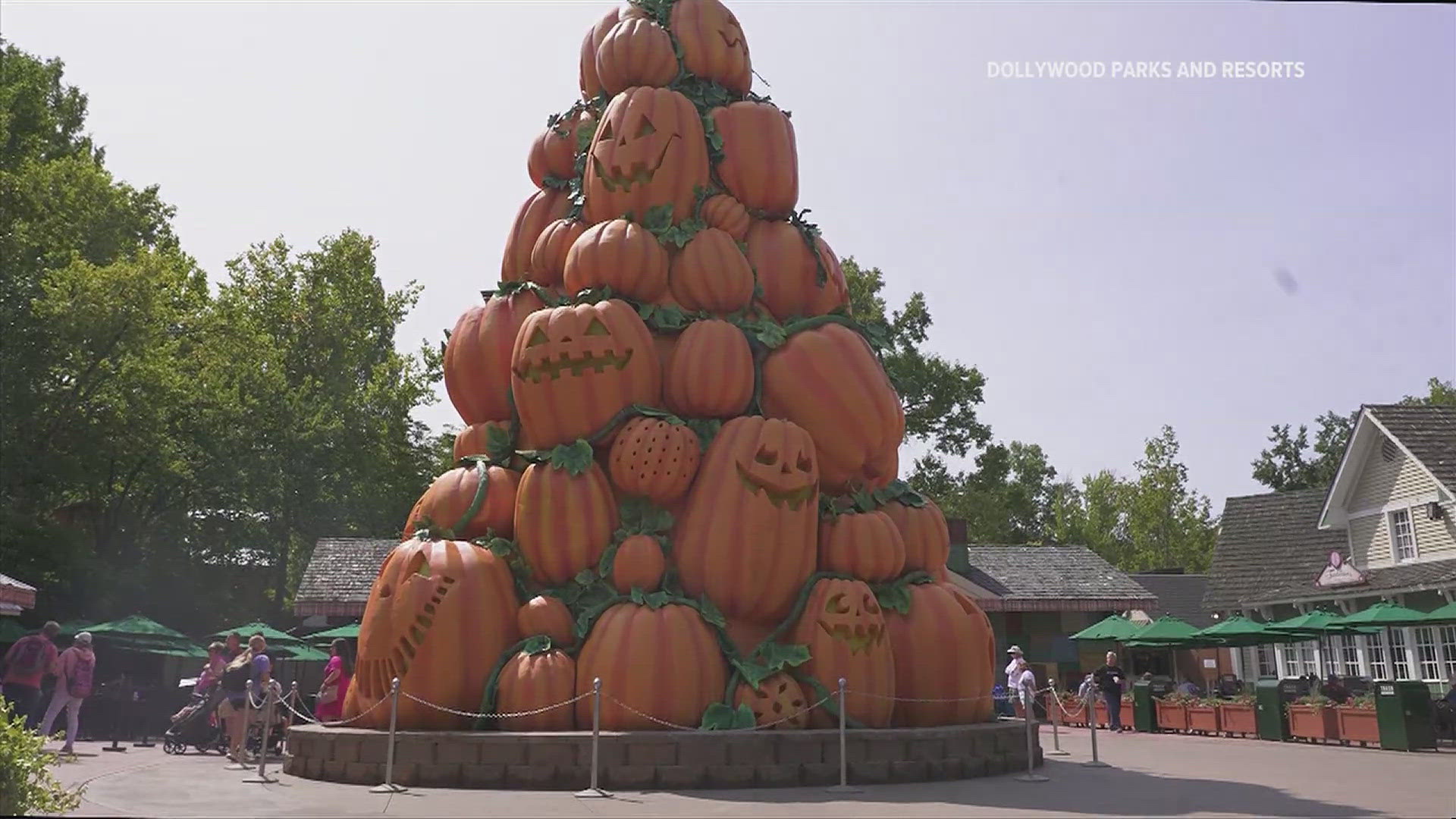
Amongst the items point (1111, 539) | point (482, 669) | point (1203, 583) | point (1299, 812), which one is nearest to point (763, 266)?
point (482, 669)

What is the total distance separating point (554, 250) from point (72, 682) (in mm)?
8761

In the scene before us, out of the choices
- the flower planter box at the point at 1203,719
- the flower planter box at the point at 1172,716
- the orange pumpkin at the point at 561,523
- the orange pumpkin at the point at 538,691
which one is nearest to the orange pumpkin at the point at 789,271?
the orange pumpkin at the point at 561,523

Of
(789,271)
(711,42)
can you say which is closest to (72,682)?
(789,271)

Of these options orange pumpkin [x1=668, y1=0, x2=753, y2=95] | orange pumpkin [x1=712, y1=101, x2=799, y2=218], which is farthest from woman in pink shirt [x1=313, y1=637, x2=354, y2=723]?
orange pumpkin [x1=668, y1=0, x2=753, y2=95]

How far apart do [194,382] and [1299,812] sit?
3482cm

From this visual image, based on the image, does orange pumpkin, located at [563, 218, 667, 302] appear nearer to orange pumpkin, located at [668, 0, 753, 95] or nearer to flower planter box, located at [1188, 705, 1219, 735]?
orange pumpkin, located at [668, 0, 753, 95]

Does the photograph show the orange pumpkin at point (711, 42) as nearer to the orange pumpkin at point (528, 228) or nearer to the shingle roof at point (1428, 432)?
the orange pumpkin at point (528, 228)

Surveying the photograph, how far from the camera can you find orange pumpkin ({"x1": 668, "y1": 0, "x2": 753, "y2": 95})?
648 inches

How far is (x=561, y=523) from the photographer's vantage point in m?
13.2

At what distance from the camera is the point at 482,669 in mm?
12766

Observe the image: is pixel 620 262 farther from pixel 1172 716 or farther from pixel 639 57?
pixel 1172 716

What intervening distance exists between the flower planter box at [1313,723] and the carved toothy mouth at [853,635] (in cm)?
1162

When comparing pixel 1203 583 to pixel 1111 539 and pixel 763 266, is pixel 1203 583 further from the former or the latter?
pixel 763 266

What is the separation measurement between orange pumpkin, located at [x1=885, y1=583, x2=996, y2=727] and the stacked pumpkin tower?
1.0 inches
